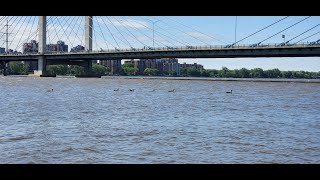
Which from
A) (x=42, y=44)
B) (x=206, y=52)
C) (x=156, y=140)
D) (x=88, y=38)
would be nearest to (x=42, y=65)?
(x=42, y=44)

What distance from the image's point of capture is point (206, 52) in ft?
331

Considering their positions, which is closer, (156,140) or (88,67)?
(156,140)

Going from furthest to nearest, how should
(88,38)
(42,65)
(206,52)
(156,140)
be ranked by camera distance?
(88,38)
(42,65)
(206,52)
(156,140)

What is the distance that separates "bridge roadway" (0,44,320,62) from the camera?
85812 millimetres

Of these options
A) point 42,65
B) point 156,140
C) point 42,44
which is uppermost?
point 42,44

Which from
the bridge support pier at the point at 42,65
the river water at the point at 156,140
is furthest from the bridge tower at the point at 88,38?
the river water at the point at 156,140

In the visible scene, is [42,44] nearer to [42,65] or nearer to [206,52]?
[42,65]

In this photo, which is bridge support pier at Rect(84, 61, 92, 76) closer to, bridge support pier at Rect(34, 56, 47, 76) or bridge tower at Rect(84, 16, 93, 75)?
bridge tower at Rect(84, 16, 93, 75)

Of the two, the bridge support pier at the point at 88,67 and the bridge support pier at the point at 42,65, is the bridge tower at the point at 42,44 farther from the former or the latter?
the bridge support pier at the point at 88,67

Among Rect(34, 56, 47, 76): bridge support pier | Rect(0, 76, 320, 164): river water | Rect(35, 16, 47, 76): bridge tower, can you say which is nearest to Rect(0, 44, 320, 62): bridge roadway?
Rect(34, 56, 47, 76): bridge support pier

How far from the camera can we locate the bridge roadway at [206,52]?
85812 mm
